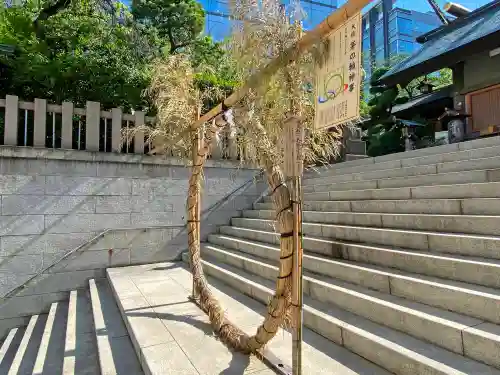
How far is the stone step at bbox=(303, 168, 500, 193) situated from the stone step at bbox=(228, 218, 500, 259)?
1.26m

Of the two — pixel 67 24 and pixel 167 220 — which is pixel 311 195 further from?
pixel 67 24

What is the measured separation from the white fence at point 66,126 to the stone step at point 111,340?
3000 mm

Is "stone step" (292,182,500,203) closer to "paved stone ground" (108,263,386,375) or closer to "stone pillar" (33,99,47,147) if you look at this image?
"paved stone ground" (108,263,386,375)

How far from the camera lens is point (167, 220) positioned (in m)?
6.91

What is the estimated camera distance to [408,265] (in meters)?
3.09

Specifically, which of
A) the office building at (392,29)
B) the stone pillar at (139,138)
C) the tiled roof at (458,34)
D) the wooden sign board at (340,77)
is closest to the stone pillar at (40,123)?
the stone pillar at (139,138)

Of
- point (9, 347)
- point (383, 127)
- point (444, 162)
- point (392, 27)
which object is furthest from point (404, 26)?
point (9, 347)

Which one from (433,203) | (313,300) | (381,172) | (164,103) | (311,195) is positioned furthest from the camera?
(311,195)

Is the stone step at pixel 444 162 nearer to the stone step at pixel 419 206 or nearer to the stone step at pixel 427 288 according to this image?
the stone step at pixel 419 206

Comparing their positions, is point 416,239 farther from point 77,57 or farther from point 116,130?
point 77,57

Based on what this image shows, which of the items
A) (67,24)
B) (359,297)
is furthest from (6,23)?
(359,297)

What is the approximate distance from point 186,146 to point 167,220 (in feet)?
9.45

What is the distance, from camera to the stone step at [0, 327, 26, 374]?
4529 mm

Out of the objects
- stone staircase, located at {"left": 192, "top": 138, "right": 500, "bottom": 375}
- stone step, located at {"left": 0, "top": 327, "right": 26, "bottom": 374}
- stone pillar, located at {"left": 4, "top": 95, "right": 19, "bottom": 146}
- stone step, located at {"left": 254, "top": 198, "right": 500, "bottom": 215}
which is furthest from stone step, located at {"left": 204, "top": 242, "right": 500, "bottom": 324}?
stone pillar, located at {"left": 4, "top": 95, "right": 19, "bottom": 146}
